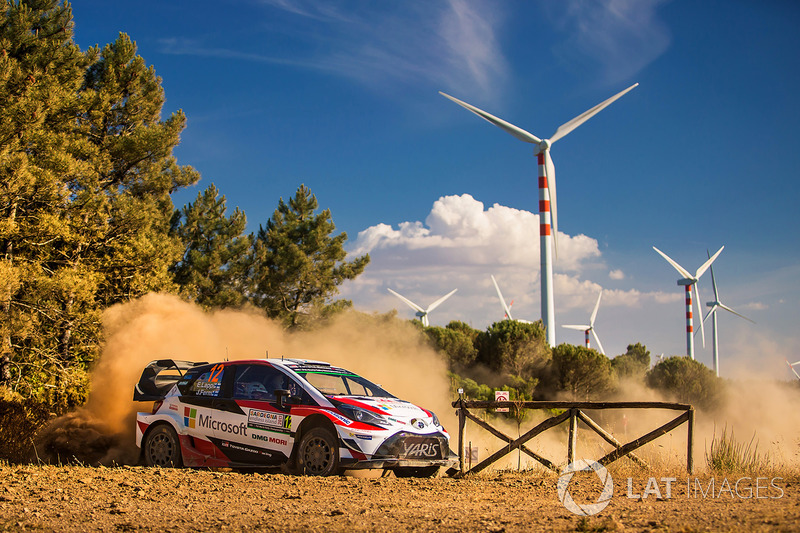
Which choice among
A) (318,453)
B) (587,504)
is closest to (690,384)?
(318,453)

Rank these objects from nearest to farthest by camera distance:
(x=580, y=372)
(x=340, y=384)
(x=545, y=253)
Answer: (x=340, y=384), (x=580, y=372), (x=545, y=253)

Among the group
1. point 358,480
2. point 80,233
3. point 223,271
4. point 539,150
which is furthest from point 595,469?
Answer: point 539,150

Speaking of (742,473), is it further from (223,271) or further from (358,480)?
(223,271)

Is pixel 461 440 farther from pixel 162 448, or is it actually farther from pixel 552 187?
pixel 552 187

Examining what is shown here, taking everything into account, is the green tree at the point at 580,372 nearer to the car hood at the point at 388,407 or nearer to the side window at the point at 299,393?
the car hood at the point at 388,407

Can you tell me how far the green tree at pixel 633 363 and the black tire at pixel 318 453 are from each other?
171 feet

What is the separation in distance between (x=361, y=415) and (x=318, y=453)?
0.80 m

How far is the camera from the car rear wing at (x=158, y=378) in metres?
12.4

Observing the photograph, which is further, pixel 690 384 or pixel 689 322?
pixel 689 322

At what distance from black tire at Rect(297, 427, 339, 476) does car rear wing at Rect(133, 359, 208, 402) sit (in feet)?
13.5

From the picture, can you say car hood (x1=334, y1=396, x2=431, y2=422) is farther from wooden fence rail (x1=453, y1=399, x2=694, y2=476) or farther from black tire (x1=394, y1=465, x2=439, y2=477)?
wooden fence rail (x1=453, y1=399, x2=694, y2=476)

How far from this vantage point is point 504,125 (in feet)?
172

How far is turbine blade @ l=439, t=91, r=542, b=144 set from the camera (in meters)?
51.6

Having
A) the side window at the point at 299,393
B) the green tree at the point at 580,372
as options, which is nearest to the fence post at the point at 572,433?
the side window at the point at 299,393
